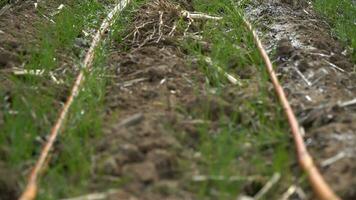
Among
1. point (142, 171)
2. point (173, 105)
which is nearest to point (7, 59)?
point (173, 105)

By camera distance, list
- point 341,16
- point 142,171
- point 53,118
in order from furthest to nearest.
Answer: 1. point 341,16
2. point 53,118
3. point 142,171

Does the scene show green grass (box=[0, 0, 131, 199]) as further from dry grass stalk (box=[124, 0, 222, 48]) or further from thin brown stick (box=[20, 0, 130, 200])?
dry grass stalk (box=[124, 0, 222, 48])

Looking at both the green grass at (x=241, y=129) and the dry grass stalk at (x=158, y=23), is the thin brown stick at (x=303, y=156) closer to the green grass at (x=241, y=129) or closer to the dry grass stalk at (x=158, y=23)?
the green grass at (x=241, y=129)

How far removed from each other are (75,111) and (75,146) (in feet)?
0.99

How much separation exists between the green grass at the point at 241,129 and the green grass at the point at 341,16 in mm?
605

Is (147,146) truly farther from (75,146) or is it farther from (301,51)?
(301,51)

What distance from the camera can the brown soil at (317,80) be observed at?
1742mm

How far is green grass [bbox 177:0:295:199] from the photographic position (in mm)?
1653

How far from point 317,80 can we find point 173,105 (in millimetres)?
701

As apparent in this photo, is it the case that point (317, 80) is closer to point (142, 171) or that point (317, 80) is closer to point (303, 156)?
point (303, 156)

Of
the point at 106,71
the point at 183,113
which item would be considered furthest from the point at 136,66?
the point at 183,113

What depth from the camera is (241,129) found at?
78.8 inches

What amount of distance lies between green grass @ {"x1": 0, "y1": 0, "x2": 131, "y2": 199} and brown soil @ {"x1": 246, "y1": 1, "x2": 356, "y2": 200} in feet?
2.50

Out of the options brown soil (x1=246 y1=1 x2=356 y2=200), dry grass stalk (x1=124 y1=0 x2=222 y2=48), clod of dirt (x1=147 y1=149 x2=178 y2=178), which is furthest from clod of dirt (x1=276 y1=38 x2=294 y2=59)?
clod of dirt (x1=147 y1=149 x2=178 y2=178)
